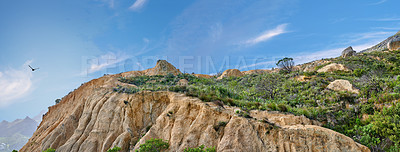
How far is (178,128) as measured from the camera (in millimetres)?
14766

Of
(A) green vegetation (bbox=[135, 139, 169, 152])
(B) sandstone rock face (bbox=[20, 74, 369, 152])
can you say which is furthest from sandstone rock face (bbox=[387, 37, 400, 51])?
(A) green vegetation (bbox=[135, 139, 169, 152])

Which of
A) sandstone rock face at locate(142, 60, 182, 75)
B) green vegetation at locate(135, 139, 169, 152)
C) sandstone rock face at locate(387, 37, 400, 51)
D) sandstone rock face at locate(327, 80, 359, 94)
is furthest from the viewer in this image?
sandstone rock face at locate(387, 37, 400, 51)

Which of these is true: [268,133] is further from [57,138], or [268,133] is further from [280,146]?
[57,138]

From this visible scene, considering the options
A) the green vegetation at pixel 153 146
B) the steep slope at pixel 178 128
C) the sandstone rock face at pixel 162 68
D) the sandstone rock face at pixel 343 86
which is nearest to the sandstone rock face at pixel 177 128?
the steep slope at pixel 178 128

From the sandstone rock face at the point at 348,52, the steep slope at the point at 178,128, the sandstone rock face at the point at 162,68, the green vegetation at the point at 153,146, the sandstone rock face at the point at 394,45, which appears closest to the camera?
the steep slope at the point at 178,128

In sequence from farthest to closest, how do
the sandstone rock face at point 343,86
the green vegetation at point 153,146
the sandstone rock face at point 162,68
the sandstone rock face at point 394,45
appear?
the sandstone rock face at point 394,45 < the sandstone rock face at point 162,68 < the sandstone rock face at point 343,86 < the green vegetation at point 153,146

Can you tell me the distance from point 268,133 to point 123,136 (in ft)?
38.7

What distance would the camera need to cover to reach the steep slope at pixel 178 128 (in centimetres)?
1206

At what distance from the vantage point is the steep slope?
1206cm

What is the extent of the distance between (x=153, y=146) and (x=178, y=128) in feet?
7.65

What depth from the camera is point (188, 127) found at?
14.9 metres

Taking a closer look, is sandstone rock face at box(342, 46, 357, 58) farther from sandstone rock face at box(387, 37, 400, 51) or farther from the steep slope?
the steep slope

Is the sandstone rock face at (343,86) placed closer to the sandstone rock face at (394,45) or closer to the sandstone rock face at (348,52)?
the sandstone rock face at (348,52)

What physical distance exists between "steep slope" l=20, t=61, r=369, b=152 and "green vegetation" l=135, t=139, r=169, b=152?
1.92 feet
